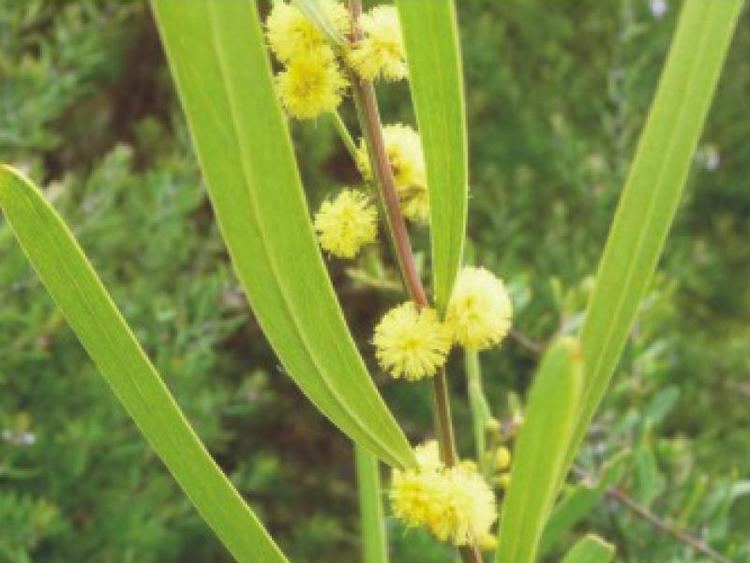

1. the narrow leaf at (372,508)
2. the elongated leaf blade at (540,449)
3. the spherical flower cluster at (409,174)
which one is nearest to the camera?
the elongated leaf blade at (540,449)

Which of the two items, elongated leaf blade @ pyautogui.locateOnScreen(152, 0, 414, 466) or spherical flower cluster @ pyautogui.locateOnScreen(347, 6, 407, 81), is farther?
spherical flower cluster @ pyautogui.locateOnScreen(347, 6, 407, 81)

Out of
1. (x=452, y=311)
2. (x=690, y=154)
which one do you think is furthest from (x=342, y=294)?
(x=690, y=154)

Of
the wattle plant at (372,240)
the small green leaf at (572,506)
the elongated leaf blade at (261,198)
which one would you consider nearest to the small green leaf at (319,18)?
the wattle plant at (372,240)

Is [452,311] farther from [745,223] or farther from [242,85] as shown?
[745,223]

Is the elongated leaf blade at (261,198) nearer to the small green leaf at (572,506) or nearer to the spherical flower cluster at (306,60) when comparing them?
the spherical flower cluster at (306,60)

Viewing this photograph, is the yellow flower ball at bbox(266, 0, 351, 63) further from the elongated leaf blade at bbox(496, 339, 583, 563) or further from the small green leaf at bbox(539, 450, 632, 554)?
the small green leaf at bbox(539, 450, 632, 554)

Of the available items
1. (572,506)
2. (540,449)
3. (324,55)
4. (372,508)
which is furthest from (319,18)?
(572,506)

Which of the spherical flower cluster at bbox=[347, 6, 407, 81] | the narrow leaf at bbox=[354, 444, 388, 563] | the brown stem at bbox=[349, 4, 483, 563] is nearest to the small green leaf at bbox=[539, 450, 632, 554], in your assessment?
the narrow leaf at bbox=[354, 444, 388, 563]
